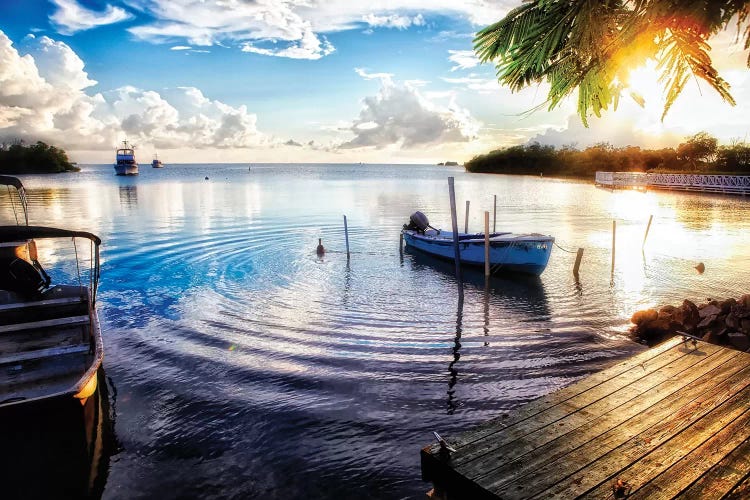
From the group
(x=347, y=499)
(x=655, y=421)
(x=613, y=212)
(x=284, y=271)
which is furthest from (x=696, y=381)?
(x=613, y=212)

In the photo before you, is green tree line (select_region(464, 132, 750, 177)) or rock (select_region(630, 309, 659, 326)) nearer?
rock (select_region(630, 309, 659, 326))

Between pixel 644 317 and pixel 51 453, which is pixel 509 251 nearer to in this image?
pixel 644 317

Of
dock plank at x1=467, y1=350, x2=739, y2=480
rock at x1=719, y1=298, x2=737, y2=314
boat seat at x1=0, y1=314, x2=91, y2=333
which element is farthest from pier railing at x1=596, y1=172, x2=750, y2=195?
boat seat at x1=0, y1=314, x2=91, y2=333

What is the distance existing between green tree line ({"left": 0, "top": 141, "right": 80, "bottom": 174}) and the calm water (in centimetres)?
13886

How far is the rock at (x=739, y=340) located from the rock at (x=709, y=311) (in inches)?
48.0

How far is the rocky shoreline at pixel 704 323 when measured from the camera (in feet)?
34.5

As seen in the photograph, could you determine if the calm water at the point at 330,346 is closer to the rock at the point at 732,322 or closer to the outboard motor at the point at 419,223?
the outboard motor at the point at 419,223

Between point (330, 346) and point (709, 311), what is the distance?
9937mm

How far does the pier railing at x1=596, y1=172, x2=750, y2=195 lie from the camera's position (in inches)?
2091

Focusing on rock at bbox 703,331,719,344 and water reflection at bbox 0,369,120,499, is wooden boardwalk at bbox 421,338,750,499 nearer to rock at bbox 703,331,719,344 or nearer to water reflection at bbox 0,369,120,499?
rock at bbox 703,331,719,344

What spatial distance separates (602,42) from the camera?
17.7 ft

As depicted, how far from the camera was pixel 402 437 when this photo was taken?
7.79 meters

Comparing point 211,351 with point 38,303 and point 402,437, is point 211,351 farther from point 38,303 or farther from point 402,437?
point 402,437

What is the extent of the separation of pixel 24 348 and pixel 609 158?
11727 centimetres
